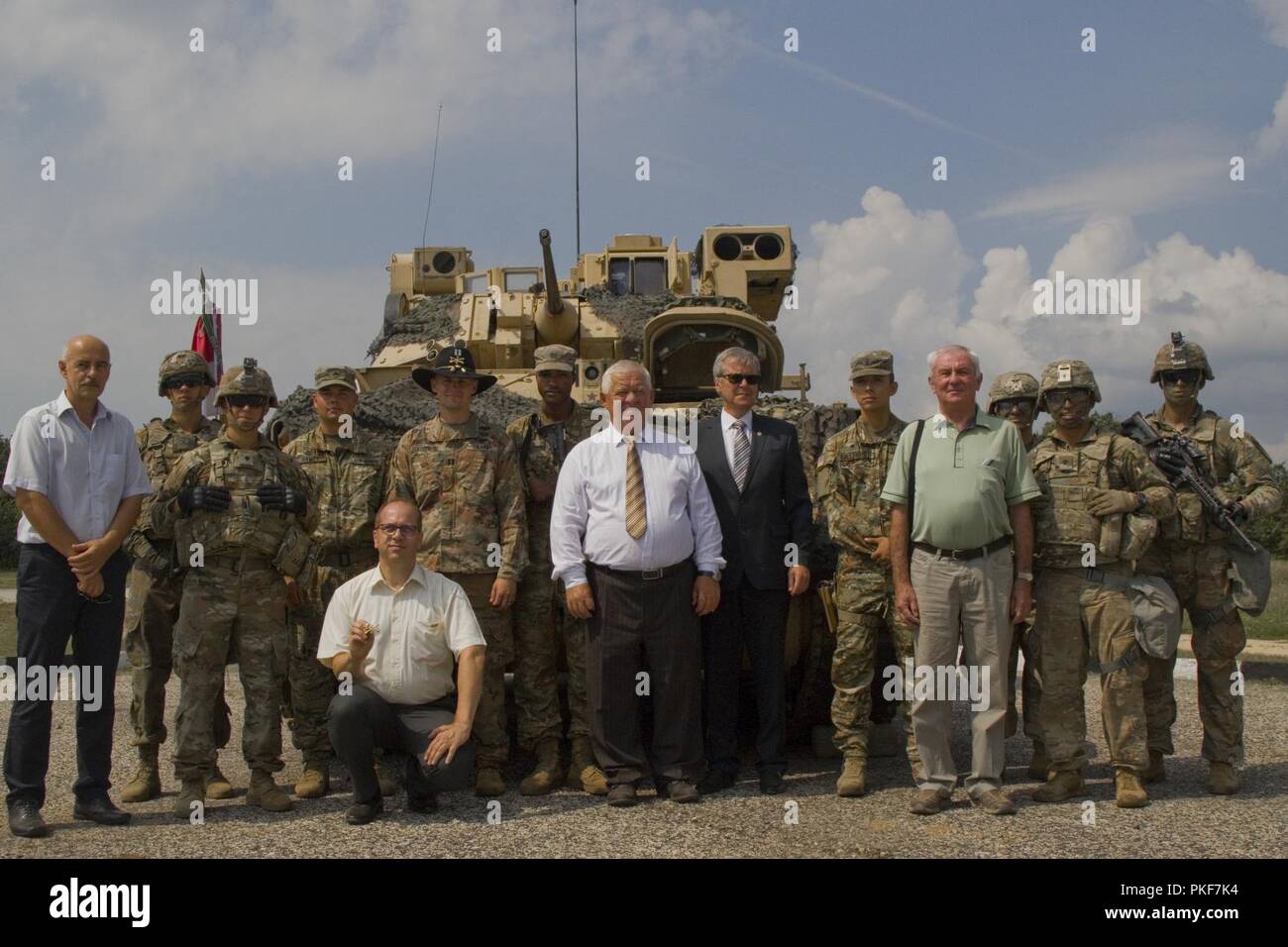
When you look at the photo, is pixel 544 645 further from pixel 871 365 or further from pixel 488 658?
pixel 871 365

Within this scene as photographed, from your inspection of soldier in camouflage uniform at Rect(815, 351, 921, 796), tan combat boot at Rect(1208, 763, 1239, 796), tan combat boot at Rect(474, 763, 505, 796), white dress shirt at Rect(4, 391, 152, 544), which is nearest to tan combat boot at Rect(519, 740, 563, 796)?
tan combat boot at Rect(474, 763, 505, 796)

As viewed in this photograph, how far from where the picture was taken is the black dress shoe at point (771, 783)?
5.91m

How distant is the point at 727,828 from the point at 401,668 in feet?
5.52

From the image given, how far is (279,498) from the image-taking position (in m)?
5.70

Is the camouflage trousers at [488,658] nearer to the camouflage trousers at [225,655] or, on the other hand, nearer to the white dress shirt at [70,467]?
the camouflage trousers at [225,655]

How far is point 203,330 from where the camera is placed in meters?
12.3

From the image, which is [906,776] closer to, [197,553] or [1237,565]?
[1237,565]

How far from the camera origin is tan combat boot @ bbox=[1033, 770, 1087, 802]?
227 inches

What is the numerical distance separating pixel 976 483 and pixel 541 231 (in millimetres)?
5465

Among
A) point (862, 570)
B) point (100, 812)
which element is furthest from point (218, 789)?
point (862, 570)

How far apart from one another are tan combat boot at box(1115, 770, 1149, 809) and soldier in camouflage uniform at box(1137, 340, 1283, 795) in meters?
0.58

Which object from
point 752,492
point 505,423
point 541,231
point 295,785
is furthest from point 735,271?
point 295,785

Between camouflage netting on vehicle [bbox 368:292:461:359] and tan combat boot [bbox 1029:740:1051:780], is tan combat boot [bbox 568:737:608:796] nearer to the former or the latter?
tan combat boot [bbox 1029:740:1051:780]

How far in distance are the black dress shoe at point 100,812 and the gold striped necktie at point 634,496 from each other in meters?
2.77
